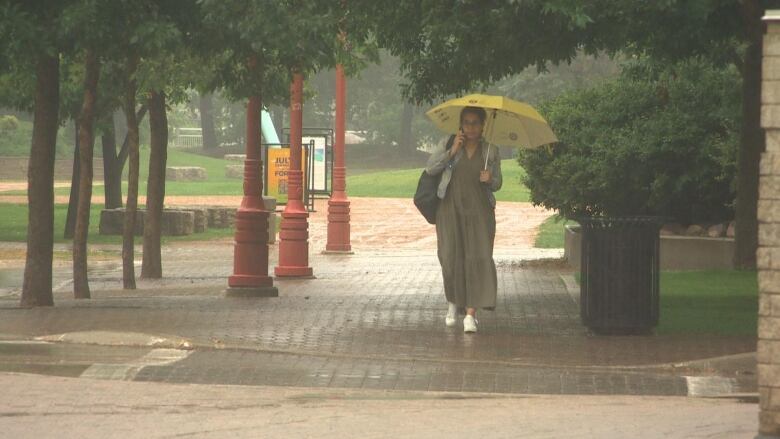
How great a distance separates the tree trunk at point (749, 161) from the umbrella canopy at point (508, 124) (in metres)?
4.65

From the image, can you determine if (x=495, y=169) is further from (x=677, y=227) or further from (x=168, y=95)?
(x=168, y=95)

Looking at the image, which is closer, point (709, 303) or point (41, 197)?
point (709, 303)

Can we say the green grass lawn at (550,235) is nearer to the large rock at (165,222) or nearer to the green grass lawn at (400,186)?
the large rock at (165,222)

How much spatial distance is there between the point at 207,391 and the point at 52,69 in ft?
21.0

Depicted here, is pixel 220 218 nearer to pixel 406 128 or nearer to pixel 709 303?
pixel 709 303

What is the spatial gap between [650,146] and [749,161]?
10.2ft

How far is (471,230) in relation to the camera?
41.0ft

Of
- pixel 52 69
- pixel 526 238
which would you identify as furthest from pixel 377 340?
pixel 526 238

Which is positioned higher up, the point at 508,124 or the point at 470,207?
the point at 508,124

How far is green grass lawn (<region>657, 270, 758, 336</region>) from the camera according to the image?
42.2ft

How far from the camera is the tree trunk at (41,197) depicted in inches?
584

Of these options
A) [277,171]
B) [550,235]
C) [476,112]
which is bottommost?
[550,235]

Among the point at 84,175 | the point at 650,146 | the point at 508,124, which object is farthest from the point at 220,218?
the point at 508,124

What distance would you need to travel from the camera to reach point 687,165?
2088 cm
